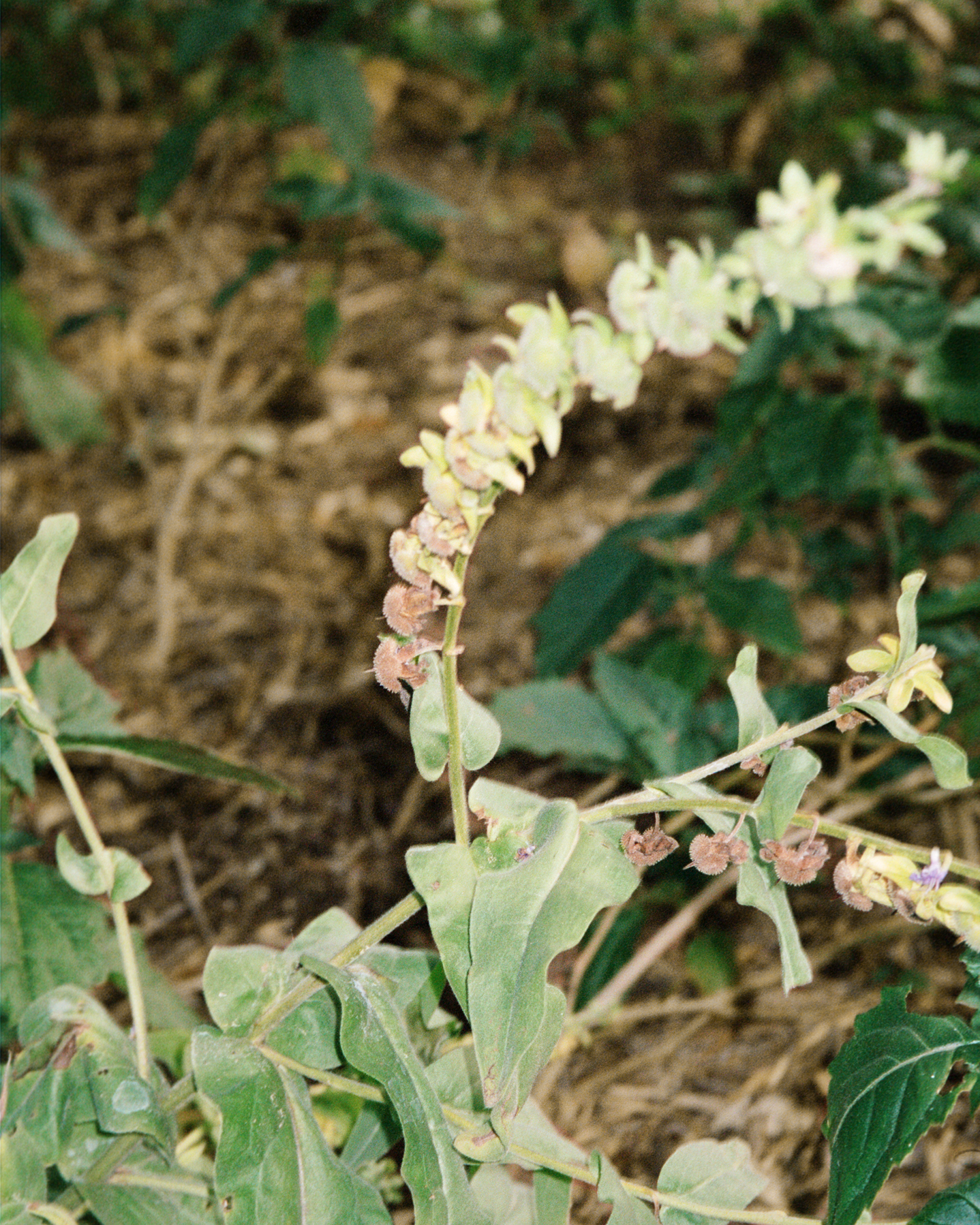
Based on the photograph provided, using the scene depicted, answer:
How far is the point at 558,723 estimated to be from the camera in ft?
4.62

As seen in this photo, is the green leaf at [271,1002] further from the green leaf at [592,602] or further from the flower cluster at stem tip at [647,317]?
the green leaf at [592,602]

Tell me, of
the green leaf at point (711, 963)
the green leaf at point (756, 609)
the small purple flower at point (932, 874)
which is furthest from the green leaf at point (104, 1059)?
the green leaf at point (756, 609)

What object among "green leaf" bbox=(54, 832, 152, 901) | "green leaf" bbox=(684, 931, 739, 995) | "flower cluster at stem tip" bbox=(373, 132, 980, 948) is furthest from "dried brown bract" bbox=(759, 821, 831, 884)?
"green leaf" bbox=(684, 931, 739, 995)

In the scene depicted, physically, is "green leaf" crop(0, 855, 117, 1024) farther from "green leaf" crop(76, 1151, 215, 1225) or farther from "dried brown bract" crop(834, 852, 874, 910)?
"dried brown bract" crop(834, 852, 874, 910)

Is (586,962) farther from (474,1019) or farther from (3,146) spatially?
(3,146)

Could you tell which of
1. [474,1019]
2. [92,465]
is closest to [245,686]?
[92,465]

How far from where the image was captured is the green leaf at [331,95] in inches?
75.0

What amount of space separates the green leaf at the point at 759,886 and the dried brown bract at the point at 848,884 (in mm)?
37

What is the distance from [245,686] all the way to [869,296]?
1.21 metres

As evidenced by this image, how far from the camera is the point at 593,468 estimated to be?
96.6 inches

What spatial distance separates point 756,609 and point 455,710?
1004 mm

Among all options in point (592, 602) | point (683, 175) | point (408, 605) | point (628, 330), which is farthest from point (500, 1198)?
point (683, 175)

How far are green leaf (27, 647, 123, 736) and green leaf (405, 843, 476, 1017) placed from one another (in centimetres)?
55

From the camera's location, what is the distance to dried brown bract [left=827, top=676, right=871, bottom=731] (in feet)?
2.20
